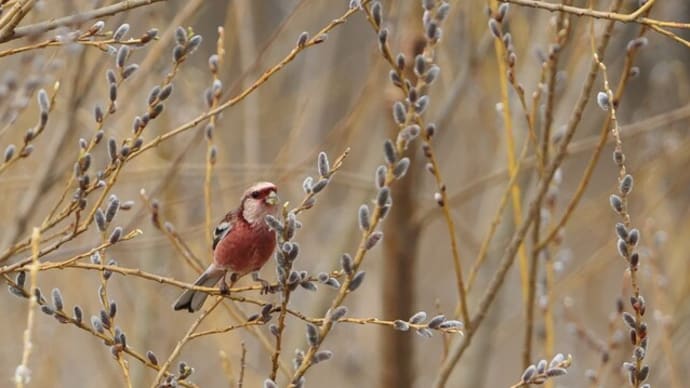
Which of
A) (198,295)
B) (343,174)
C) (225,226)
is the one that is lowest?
(198,295)

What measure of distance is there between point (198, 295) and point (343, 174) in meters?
1.43

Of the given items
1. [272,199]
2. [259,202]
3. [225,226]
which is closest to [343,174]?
[225,226]

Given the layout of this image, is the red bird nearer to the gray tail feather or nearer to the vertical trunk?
the gray tail feather

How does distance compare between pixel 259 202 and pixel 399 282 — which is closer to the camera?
pixel 259 202

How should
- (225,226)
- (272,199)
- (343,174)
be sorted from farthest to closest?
1. (343,174)
2. (225,226)
3. (272,199)

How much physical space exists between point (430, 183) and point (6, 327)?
8.49 ft

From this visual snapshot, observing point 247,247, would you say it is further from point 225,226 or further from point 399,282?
point 399,282

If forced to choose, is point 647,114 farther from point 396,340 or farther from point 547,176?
point 547,176

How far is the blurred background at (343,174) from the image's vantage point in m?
3.25

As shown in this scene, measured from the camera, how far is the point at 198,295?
2.32 meters

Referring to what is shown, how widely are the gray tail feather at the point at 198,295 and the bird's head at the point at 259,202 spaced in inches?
7.8

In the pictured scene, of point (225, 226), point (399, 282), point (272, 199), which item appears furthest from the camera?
point (399, 282)

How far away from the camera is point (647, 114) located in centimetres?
537

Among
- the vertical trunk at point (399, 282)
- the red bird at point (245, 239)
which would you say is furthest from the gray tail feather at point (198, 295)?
the vertical trunk at point (399, 282)
